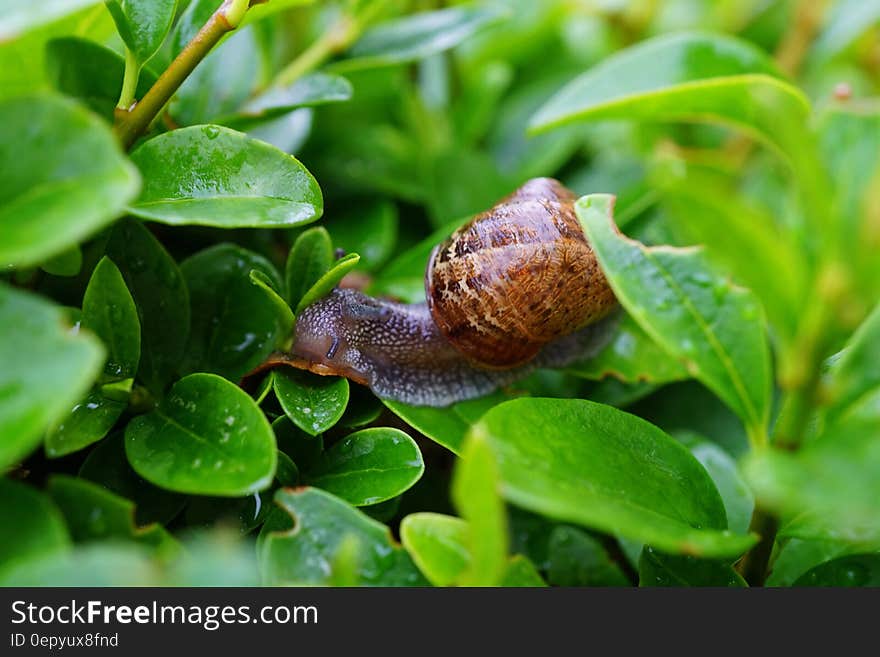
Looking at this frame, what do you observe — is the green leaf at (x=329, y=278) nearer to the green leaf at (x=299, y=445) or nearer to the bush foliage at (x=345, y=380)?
the bush foliage at (x=345, y=380)

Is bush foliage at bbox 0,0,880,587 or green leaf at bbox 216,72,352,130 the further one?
green leaf at bbox 216,72,352,130

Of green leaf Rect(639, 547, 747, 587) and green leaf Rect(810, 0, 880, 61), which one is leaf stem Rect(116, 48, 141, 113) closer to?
green leaf Rect(639, 547, 747, 587)

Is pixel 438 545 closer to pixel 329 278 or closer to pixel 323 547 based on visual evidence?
pixel 323 547

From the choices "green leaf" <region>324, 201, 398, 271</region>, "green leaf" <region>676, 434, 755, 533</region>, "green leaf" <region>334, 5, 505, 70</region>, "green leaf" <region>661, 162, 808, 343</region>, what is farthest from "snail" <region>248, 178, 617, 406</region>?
"green leaf" <region>661, 162, 808, 343</region>

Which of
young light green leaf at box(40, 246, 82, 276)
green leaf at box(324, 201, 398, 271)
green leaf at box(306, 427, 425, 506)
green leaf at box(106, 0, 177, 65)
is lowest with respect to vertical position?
green leaf at box(306, 427, 425, 506)

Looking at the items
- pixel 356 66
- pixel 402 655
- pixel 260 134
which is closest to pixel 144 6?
pixel 260 134
